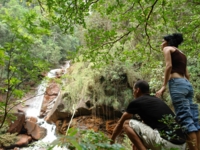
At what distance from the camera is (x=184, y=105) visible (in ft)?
6.75

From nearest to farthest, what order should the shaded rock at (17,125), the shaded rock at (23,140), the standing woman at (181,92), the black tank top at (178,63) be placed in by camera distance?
the standing woman at (181,92), the black tank top at (178,63), the shaded rock at (23,140), the shaded rock at (17,125)

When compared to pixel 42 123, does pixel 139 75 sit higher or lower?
higher

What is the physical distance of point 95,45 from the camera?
340 centimetres

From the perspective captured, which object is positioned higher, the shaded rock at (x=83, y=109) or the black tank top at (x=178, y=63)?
the black tank top at (x=178, y=63)

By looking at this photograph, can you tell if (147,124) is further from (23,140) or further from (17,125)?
(17,125)

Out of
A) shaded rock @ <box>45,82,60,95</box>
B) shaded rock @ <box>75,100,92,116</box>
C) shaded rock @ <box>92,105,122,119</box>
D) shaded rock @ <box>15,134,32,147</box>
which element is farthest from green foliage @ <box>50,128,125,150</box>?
shaded rock @ <box>45,82,60,95</box>

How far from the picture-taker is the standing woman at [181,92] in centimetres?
196

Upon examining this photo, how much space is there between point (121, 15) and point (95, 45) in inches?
29.0

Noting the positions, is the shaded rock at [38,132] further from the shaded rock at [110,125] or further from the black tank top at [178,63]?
the black tank top at [178,63]

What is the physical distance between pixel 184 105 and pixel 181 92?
16 centimetres

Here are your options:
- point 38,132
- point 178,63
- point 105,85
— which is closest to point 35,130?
point 38,132

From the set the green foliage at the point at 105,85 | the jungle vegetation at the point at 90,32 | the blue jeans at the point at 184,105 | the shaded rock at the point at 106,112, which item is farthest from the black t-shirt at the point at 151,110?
the shaded rock at the point at 106,112

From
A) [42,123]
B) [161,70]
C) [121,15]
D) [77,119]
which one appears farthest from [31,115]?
[121,15]

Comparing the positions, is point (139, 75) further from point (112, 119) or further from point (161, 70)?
point (112, 119)
